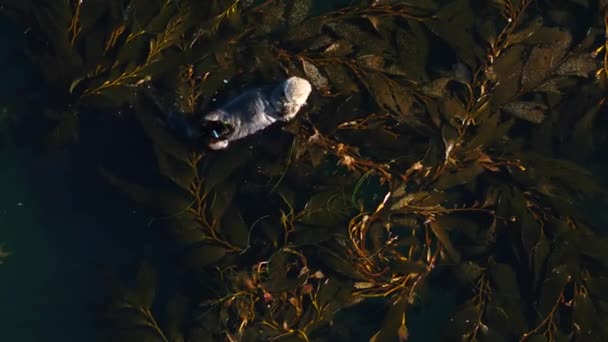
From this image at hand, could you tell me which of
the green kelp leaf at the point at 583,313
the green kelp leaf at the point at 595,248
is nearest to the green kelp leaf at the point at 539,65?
the green kelp leaf at the point at 595,248

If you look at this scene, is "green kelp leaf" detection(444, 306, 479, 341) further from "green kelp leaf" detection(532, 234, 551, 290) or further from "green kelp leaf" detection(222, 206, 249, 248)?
"green kelp leaf" detection(222, 206, 249, 248)

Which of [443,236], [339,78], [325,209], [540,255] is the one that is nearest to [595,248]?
[540,255]

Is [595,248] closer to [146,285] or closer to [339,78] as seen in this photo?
[339,78]

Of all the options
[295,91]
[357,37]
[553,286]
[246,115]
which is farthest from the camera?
[357,37]

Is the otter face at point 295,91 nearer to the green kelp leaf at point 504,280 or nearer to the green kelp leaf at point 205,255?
the green kelp leaf at point 205,255

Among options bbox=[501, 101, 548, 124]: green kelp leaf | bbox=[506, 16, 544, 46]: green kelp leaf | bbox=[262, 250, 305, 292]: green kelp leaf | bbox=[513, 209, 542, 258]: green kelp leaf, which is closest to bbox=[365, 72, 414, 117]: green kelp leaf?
bbox=[501, 101, 548, 124]: green kelp leaf

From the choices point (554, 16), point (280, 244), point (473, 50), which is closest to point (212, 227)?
point (280, 244)

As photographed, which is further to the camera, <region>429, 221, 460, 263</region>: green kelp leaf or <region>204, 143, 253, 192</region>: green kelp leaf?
<region>429, 221, 460, 263</region>: green kelp leaf
